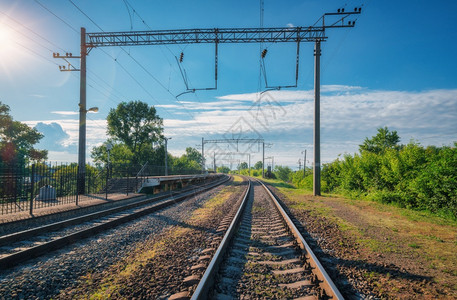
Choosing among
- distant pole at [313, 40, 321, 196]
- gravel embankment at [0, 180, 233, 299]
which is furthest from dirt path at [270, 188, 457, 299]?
distant pole at [313, 40, 321, 196]

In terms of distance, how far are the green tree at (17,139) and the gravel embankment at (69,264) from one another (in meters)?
43.1

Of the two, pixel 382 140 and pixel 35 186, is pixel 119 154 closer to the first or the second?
pixel 35 186

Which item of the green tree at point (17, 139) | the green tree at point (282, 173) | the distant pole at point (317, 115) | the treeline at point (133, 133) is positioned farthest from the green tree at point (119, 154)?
the green tree at point (282, 173)

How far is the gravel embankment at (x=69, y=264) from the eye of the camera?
3546 millimetres

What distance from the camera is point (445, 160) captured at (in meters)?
9.48

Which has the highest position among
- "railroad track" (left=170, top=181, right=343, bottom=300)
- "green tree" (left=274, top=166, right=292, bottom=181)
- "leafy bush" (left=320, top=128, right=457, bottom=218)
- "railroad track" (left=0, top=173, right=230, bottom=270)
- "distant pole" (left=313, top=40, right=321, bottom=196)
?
"distant pole" (left=313, top=40, right=321, bottom=196)

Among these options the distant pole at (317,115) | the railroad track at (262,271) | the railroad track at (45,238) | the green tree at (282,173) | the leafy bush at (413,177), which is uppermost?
the distant pole at (317,115)

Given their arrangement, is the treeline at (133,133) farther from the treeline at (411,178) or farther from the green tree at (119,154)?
the treeline at (411,178)

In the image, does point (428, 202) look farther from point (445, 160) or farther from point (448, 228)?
point (448, 228)

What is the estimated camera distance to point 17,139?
1779 inches

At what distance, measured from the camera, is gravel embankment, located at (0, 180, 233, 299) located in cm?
355

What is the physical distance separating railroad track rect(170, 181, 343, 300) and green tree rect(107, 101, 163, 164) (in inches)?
2011

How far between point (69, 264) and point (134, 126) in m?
51.9

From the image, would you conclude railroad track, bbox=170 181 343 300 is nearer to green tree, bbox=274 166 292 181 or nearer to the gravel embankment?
the gravel embankment
